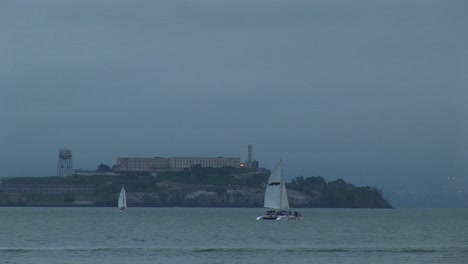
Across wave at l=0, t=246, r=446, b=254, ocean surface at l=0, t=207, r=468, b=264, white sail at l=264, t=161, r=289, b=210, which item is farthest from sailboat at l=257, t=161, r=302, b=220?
wave at l=0, t=246, r=446, b=254

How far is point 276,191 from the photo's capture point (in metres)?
135

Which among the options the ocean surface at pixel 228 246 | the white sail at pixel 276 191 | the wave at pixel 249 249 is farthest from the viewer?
the white sail at pixel 276 191

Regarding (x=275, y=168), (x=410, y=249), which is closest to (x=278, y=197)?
(x=275, y=168)

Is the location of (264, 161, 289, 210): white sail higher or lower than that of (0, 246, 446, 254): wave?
higher

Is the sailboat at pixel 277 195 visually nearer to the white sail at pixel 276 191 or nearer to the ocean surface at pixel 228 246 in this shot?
the white sail at pixel 276 191

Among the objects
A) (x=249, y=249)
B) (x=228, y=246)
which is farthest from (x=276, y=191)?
(x=249, y=249)

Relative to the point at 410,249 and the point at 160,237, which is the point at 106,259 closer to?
the point at 410,249

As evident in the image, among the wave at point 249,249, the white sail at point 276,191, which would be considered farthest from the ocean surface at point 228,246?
the white sail at point 276,191

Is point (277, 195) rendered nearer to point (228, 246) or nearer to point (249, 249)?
point (228, 246)

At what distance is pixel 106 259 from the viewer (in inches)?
2746

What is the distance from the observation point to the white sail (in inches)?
5281

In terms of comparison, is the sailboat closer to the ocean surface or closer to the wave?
the ocean surface

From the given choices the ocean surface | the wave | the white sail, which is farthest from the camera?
the white sail

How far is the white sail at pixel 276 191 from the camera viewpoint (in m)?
134
